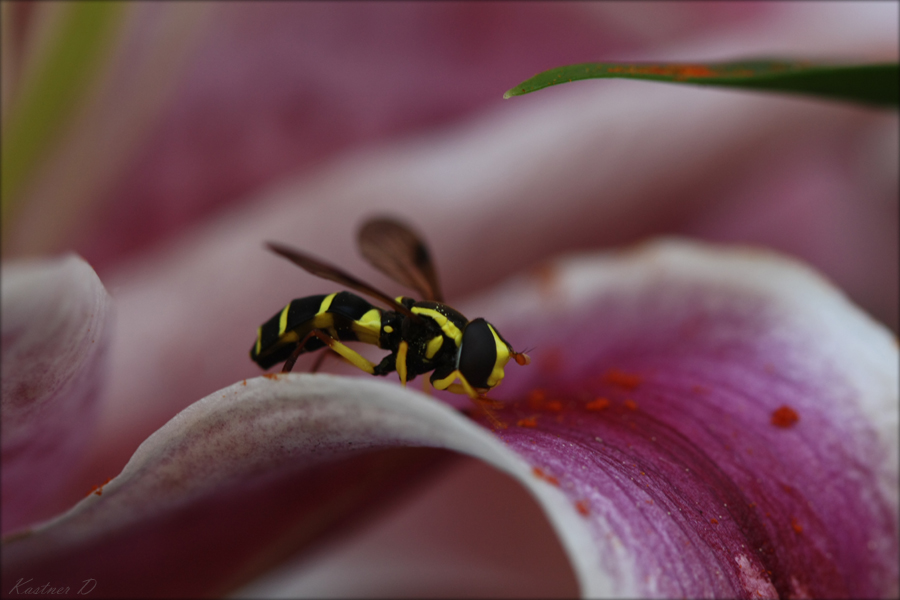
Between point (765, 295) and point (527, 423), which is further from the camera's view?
point (765, 295)

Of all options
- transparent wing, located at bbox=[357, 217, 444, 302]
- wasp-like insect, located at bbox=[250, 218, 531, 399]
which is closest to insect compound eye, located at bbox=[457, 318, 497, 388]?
wasp-like insect, located at bbox=[250, 218, 531, 399]

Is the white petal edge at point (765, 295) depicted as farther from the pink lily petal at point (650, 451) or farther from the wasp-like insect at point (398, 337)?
the wasp-like insect at point (398, 337)

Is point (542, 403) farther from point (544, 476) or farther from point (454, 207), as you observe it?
point (454, 207)

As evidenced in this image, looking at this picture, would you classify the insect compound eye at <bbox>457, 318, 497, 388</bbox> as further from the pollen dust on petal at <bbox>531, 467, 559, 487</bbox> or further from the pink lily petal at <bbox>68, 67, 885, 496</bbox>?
the pink lily petal at <bbox>68, 67, 885, 496</bbox>

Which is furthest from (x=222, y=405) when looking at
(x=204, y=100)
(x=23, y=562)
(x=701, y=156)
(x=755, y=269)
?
(x=204, y=100)

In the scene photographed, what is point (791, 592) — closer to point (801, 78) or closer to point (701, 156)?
point (801, 78)

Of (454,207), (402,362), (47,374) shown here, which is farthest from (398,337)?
(454,207)
